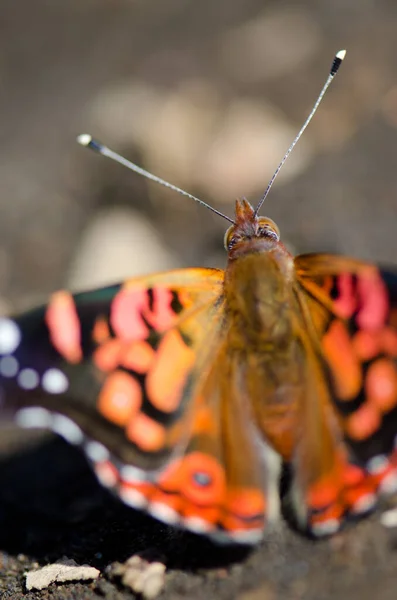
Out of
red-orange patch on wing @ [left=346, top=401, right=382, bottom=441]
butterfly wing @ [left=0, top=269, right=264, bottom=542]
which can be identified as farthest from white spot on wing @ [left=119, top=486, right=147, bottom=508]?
red-orange patch on wing @ [left=346, top=401, right=382, bottom=441]

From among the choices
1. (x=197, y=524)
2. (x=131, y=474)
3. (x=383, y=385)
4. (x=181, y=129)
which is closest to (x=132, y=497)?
(x=131, y=474)

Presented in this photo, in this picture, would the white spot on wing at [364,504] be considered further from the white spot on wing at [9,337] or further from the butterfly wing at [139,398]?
the white spot on wing at [9,337]

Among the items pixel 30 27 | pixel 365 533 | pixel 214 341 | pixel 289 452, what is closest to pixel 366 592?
pixel 365 533

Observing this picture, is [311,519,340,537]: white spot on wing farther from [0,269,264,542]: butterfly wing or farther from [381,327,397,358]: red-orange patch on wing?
[381,327,397,358]: red-orange patch on wing

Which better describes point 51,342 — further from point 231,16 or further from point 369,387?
point 231,16

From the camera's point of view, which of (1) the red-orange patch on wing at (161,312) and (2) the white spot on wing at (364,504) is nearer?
(2) the white spot on wing at (364,504)

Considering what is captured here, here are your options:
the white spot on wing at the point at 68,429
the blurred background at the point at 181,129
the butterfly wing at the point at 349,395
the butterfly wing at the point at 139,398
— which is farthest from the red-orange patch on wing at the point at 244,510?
the blurred background at the point at 181,129
